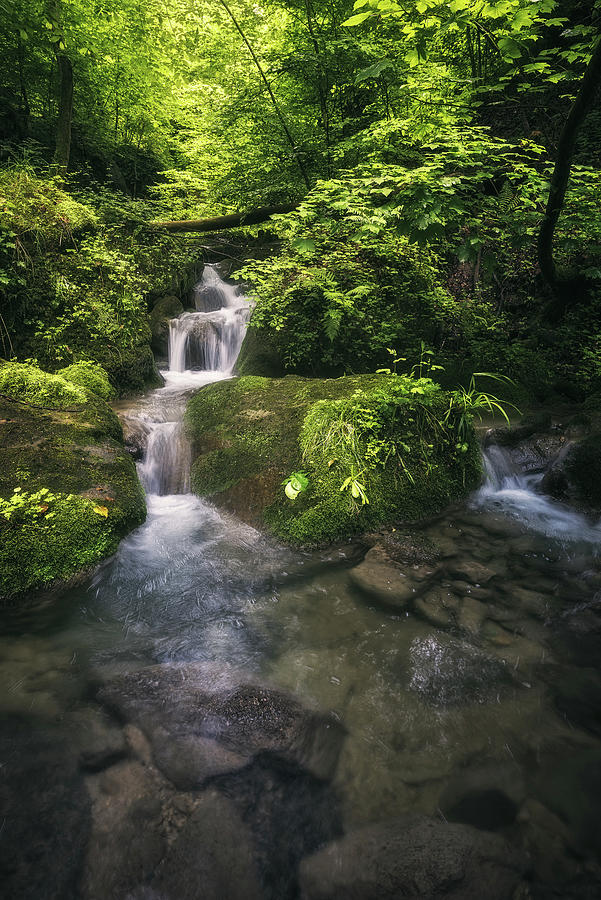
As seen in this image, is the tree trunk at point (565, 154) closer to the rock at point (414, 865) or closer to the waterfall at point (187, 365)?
the rock at point (414, 865)

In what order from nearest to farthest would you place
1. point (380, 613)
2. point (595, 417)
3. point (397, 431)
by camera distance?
point (380, 613), point (397, 431), point (595, 417)

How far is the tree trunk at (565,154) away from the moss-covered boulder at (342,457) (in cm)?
175

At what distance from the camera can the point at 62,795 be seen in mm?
1911

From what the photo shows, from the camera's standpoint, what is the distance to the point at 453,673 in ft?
8.72

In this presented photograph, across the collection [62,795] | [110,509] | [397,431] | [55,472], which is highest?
[397,431]

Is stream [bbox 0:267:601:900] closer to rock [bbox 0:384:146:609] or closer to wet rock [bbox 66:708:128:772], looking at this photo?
wet rock [bbox 66:708:128:772]

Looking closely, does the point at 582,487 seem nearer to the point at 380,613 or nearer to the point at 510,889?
the point at 380,613

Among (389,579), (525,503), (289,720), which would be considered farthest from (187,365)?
(289,720)

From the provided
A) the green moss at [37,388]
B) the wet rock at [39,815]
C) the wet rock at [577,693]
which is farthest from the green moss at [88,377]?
the wet rock at [577,693]

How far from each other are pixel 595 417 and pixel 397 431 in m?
3.46

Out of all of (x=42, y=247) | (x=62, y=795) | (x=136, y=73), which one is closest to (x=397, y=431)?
(x=62, y=795)

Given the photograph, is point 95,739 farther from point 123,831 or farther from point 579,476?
point 579,476

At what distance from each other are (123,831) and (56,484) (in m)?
2.86

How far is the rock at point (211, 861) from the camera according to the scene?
1.65 metres
